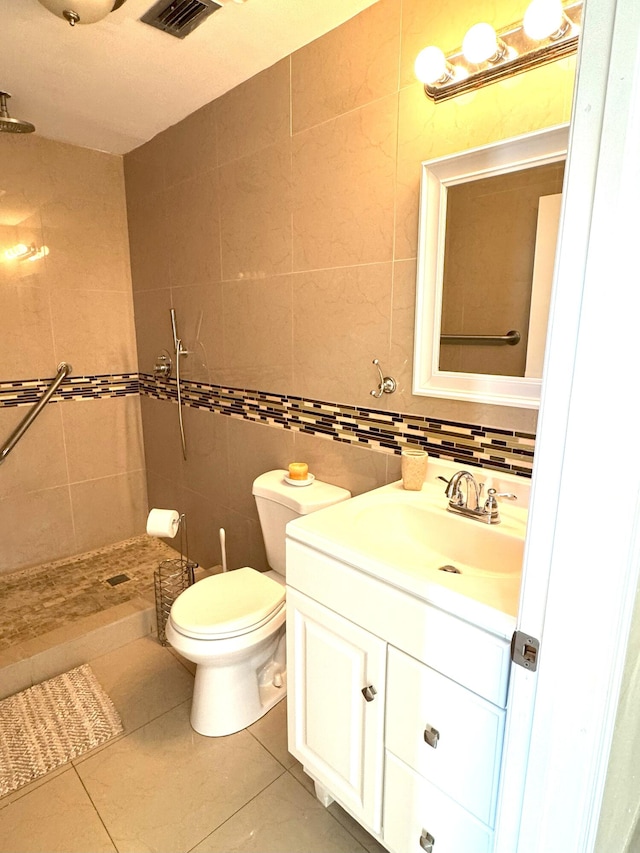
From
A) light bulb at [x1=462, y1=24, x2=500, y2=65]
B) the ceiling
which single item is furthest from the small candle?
the ceiling

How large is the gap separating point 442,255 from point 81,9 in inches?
48.6

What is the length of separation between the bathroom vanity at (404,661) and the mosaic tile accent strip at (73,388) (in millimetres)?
2026

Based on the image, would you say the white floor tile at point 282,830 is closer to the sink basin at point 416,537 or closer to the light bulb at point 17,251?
the sink basin at point 416,537

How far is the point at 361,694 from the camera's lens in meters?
1.15

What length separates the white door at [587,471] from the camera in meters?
0.50

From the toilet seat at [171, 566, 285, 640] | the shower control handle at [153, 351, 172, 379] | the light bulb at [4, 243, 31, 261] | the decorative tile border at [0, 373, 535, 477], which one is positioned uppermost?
the light bulb at [4, 243, 31, 261]

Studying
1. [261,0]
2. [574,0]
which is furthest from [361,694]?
[261,0]

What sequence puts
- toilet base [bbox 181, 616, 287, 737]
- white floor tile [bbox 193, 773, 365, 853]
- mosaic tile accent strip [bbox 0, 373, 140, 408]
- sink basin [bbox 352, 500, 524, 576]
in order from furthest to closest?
mosaic tile accent strip [bbox 0, 373, 140, 408] < toilet base [bbox 181, 616, 287, 737] < white floor tile [bbox 193, 773, 365, 853] < sink basin [bbox 352, 500, 524, 576]

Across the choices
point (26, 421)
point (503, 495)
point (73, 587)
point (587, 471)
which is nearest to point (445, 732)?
point (503, 495)

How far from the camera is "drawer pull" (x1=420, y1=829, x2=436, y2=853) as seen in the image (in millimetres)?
1055

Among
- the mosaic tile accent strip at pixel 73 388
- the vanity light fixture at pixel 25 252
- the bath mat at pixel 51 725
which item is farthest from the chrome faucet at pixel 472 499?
the vanity light fixture at pixel 25 252

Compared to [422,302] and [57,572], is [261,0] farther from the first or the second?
[57,572]

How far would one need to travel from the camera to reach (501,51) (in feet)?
3.86

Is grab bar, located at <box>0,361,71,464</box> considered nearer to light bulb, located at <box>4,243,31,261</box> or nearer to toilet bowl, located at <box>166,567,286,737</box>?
light bulb, located at <box>4,243,31,261</box>
